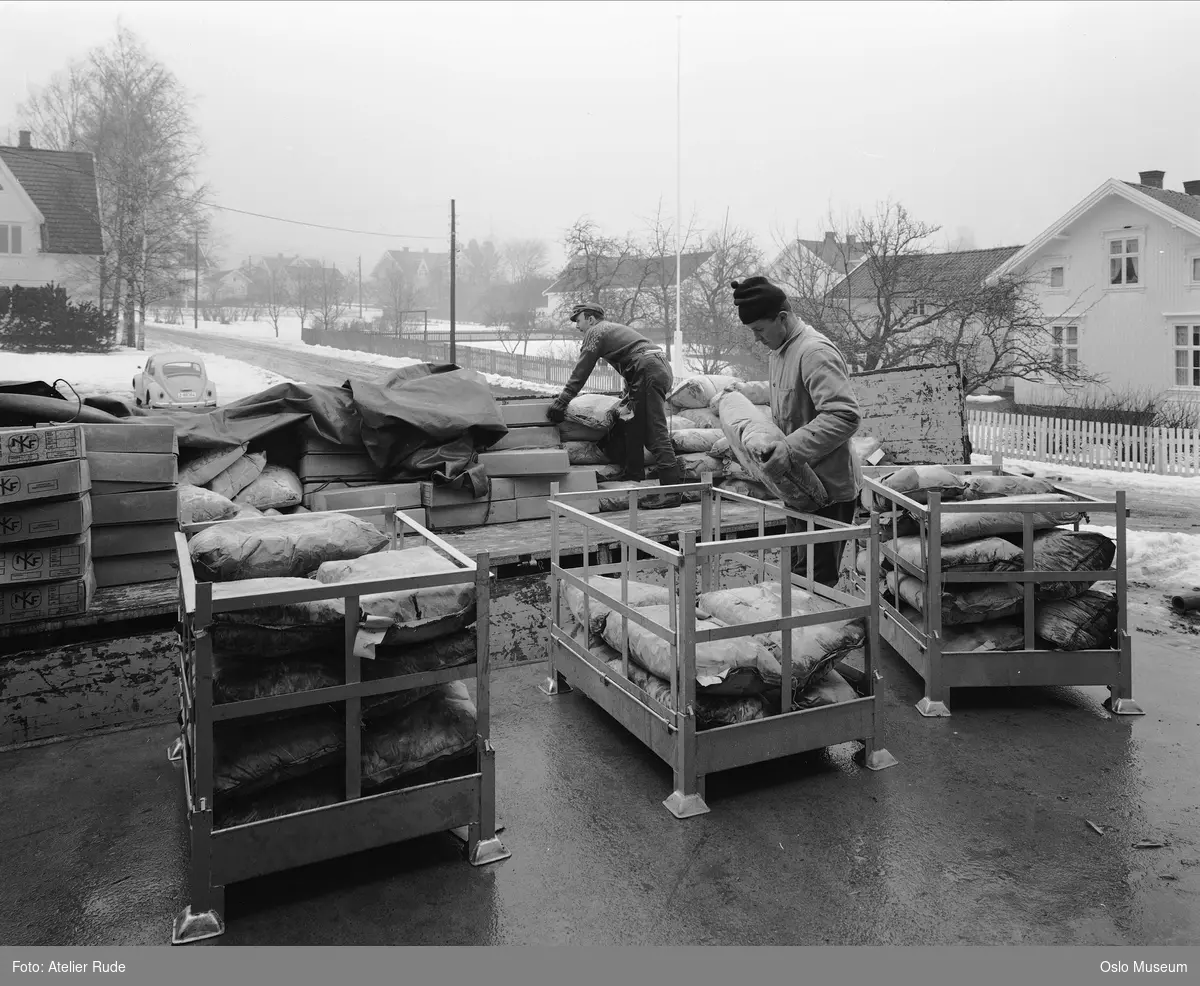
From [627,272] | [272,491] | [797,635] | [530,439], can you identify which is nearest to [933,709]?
[797,635]

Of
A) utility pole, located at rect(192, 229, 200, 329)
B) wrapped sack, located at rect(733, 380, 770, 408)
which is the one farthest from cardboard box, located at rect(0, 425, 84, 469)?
utility pole, located at rect(192, 229, 200, 329)

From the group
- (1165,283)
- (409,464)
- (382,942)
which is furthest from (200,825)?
(1165,283)

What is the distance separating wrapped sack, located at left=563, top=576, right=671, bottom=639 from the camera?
3.75m

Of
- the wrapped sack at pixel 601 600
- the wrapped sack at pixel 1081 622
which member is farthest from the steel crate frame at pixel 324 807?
the wrapped sack at pixel 1081 622

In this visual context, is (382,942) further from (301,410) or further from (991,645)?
(301,410)

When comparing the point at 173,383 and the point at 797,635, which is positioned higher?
the point at 173,383

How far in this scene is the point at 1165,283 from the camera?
18203mm

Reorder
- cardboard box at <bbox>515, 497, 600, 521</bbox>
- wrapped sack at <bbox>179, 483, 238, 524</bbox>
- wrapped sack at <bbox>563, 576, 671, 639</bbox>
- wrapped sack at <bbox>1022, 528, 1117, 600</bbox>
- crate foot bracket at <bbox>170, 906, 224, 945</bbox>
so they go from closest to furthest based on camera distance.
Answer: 1. crate foot bracket at <bbox>170, 906, 224, 945</bbox>
2. wrapped sack at <bbox>563, 576, 671, 639</bbox>
3. wrapped sack at <bbox>1022, 528, 1117, 600</bbox>
4. wrapped sack at <bbox>179, 483, 238, 524</bbox>
5. cardboard box at <bbox>515, 497, 600, 521</bbox>

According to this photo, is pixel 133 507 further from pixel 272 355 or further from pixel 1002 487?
pixel 272 355

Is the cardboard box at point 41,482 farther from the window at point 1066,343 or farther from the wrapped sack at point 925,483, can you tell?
the window at point 1066,343

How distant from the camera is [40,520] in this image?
12.0 feet

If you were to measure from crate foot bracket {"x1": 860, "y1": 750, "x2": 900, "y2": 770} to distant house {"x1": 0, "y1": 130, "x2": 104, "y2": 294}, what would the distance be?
7.90 meters

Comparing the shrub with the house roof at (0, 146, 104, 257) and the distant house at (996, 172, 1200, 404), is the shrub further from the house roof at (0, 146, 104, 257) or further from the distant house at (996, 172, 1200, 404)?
Answer: the distant house at (996, 172, 1200, 404)

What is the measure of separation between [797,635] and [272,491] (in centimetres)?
361
